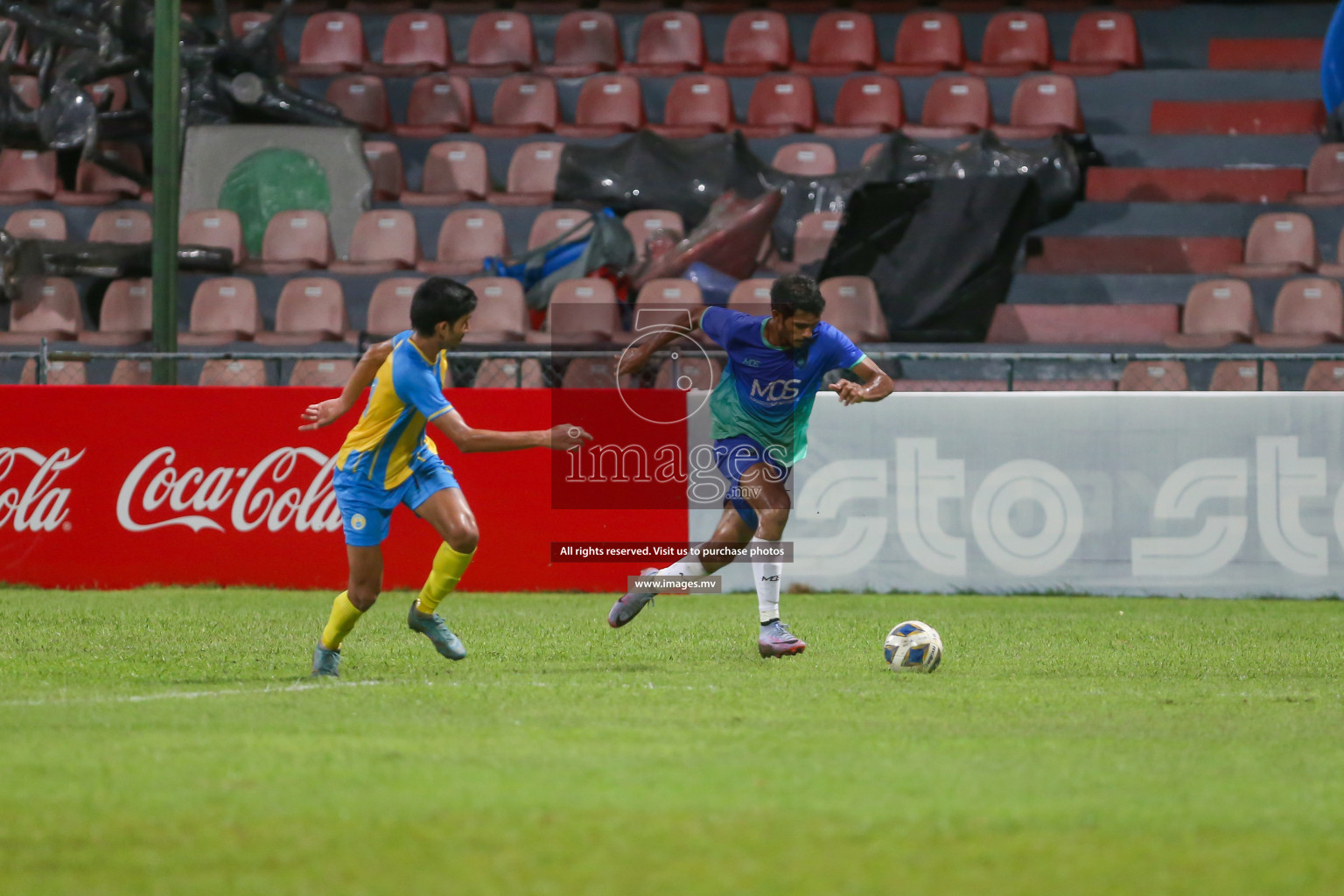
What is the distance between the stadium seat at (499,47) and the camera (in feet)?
70.2

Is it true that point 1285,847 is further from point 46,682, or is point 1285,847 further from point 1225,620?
point 1225,620

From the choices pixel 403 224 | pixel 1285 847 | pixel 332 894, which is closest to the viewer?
pixel 332 894

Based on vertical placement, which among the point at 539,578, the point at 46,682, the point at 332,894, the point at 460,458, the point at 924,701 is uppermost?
the point at 332,894

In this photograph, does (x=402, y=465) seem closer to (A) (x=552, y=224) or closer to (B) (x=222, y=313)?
(B) (x=222, y=313)

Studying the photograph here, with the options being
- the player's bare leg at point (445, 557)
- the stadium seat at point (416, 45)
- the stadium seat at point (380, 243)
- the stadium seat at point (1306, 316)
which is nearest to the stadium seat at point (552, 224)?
the stadium seat at point (380, 243)

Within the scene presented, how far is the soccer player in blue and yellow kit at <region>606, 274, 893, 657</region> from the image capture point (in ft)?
28.6

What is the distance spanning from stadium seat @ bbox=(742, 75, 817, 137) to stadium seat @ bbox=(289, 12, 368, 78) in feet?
17.4

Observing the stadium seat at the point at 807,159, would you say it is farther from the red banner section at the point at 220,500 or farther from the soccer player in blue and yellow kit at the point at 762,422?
the soccer player in blue and yellow kit at the point at 762,422

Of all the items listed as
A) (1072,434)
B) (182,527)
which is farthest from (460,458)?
(1072,434)

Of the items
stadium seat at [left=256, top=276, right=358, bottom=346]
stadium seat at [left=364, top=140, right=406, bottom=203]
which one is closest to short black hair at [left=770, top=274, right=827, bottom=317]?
stadium seat at [left=256, top=276, right=358, bottom=346]

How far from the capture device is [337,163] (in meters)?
19.3

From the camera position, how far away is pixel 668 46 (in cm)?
2136

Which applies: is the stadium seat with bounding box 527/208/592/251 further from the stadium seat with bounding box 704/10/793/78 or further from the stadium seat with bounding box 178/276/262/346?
the stadium seat with bounding box 704/10/793/78

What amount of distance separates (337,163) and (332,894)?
16.2 meters
